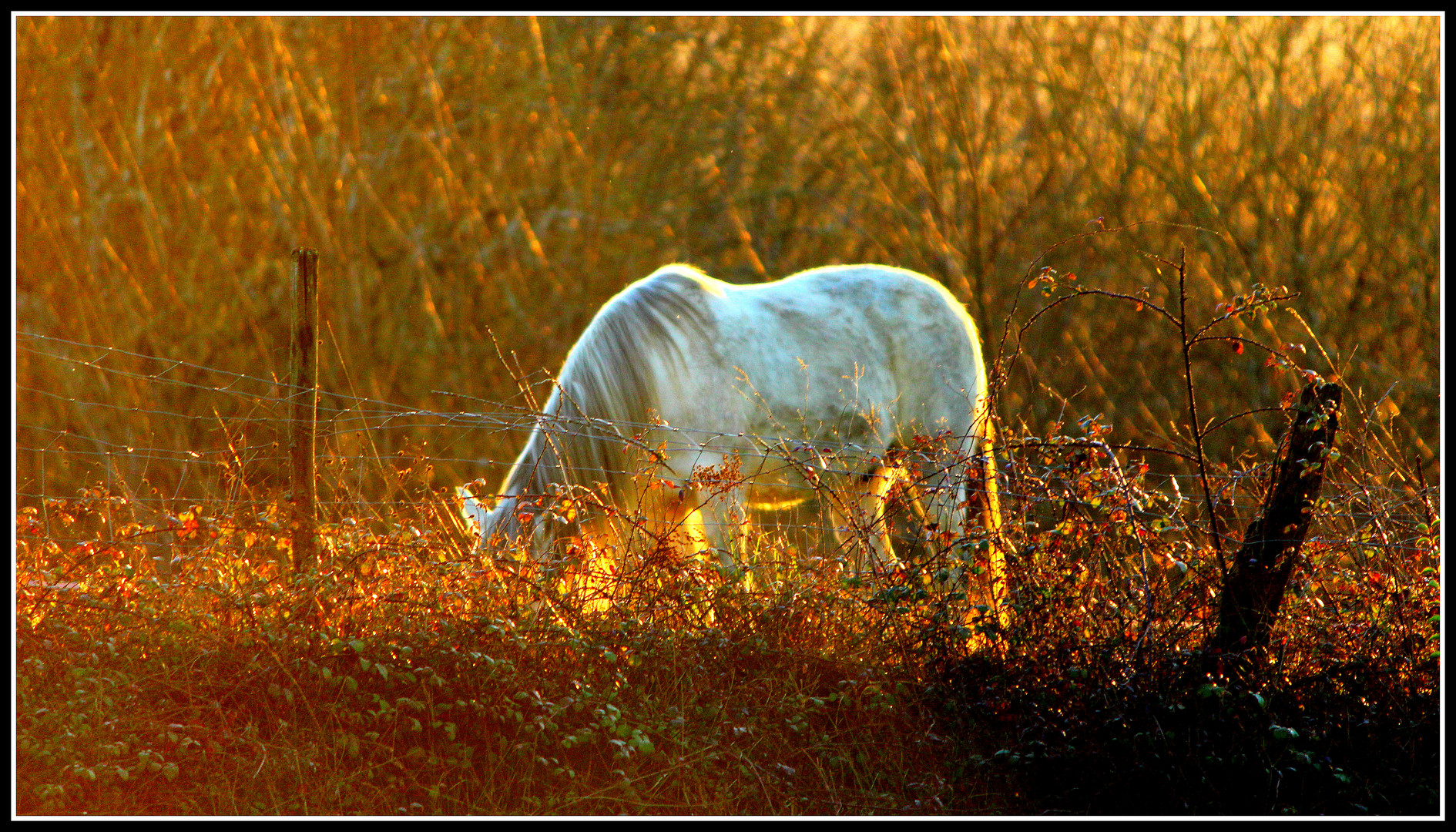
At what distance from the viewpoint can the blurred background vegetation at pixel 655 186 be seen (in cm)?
847

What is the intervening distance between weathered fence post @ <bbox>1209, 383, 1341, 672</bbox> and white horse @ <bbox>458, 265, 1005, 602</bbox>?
968 mm

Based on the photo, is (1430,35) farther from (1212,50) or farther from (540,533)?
(540,533)

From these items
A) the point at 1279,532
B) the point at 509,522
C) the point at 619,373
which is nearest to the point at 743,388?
the point at 619,373

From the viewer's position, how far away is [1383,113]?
855 centimetres

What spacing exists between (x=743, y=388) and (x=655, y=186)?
4501 millimetres

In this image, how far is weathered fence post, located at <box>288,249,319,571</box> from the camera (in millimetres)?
3510

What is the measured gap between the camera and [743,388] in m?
5.22

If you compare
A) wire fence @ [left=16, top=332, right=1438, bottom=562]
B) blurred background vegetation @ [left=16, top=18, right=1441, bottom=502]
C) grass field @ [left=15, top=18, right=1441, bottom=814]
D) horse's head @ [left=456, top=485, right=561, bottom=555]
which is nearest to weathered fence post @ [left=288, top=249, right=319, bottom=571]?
wire fence @ [left=16, top=332, right=1438, bottom=562]

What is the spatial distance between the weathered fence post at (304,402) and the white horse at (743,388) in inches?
27.2

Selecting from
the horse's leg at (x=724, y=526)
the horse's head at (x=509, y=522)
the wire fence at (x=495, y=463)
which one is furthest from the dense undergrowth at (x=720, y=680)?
the horse's head at (x=509, y=522)

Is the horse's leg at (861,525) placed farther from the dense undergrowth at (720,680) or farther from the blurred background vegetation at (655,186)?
the blurred background vegetation at (655,186)

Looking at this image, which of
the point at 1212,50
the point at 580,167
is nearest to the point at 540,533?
the point at 580,167

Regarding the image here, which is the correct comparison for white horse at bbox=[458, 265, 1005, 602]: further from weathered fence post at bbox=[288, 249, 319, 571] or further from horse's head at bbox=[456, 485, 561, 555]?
weathered fence post at bbox=[288, 249, 319, 571]

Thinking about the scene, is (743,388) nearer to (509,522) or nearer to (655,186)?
(509,522)
